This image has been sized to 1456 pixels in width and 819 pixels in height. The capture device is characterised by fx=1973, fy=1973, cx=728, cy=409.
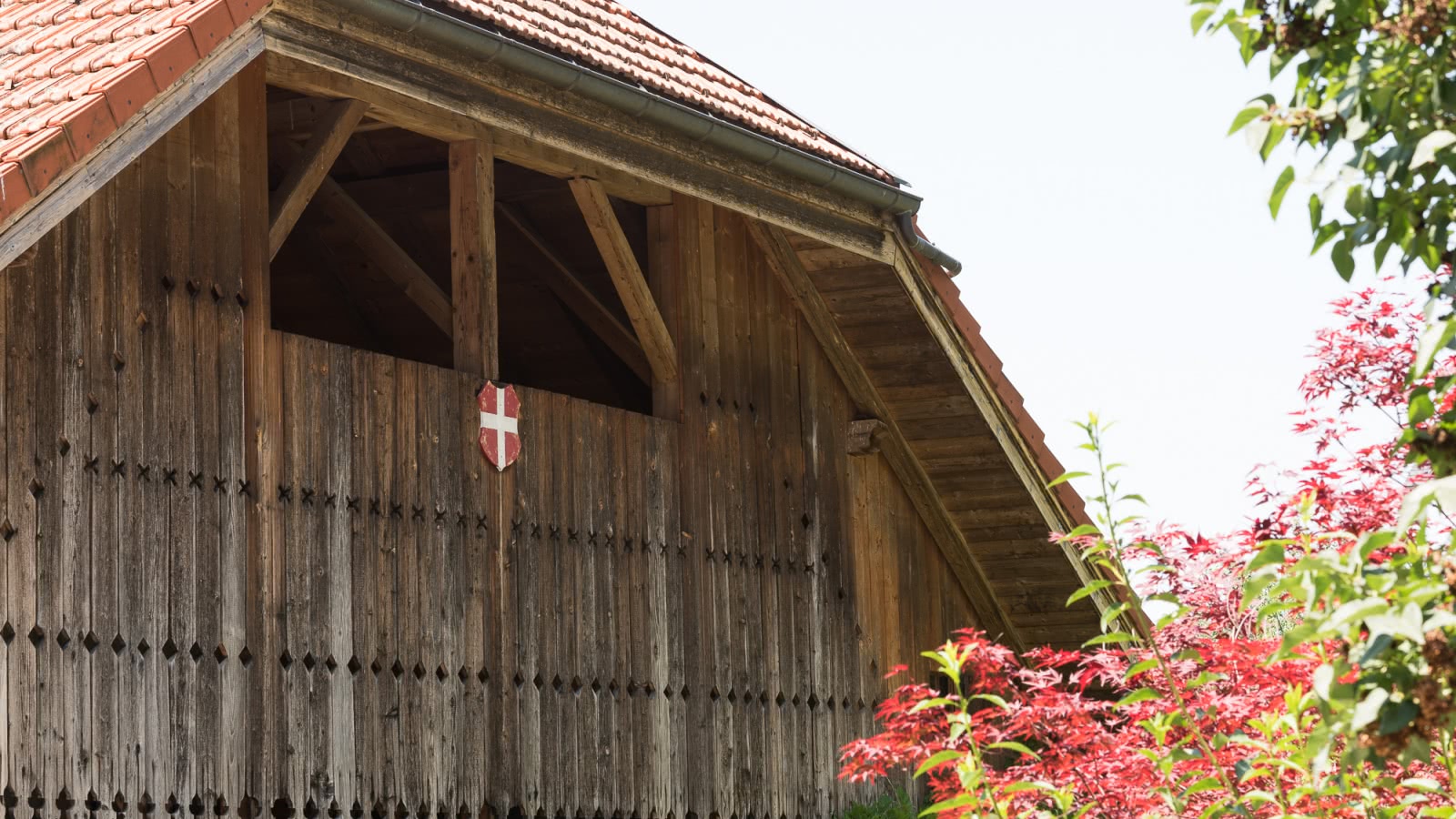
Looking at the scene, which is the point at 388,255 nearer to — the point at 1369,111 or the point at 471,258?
the point at 471,258

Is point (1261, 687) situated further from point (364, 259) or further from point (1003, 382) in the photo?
point (364, 259)

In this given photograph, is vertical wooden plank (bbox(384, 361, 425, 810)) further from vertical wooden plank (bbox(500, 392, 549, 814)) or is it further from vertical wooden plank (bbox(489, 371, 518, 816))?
vertical wooden plank (bbox(500, 392, 549, 814))

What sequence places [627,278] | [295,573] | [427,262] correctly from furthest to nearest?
[427,262]
[627,278]
[295,573]

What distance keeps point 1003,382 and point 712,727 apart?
2948 millimetres

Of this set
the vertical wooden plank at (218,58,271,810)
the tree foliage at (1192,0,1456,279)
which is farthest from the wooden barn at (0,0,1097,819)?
the tree foliage at (1192,0,1456,279)

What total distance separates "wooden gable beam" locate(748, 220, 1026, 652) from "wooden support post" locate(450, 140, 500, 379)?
241 centimetres

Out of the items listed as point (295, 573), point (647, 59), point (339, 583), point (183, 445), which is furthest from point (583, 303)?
point (183, 445)

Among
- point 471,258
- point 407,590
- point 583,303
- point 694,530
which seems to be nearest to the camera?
point 407,590

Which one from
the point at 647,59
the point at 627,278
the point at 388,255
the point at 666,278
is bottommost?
the point at 627,278

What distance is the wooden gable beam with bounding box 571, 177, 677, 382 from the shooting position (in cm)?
1018

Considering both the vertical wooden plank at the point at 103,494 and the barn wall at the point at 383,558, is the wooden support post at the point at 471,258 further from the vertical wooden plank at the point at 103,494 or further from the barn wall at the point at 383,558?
the vertical wooden plank at the point at 103,494

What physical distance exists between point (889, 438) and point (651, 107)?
3.97m

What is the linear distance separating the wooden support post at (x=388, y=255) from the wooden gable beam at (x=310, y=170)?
1.24 m

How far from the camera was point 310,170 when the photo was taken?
8.65 m
